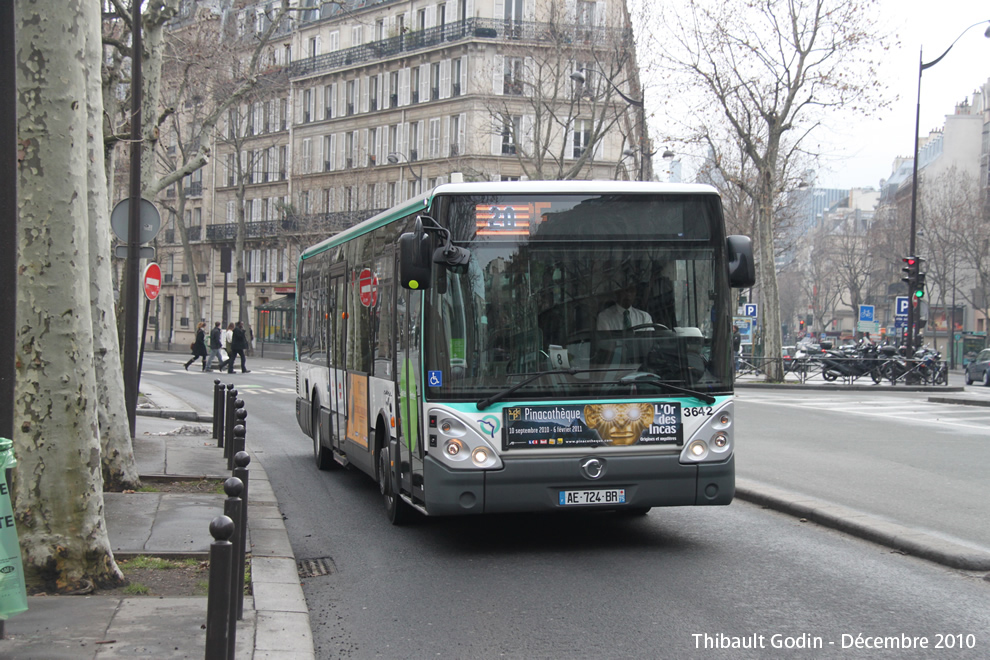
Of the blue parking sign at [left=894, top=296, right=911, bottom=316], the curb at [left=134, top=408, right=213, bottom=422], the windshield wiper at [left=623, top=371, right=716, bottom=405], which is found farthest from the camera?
the blue parking sign at [left=894, top=296, right=911, bottom=316]

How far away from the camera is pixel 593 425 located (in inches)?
300

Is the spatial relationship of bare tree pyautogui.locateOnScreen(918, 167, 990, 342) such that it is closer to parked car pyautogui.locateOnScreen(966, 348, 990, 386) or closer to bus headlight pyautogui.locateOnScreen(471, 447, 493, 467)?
parked car pyautogui.locateOnScreen(966, 348, 990, 386)

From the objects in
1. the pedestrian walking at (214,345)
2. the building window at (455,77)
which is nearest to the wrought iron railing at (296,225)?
the building window at (455,77)

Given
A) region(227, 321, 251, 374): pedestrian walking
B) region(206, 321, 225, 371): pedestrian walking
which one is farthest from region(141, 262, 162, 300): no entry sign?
region(206, 321, 225, 371): pedestrian walking

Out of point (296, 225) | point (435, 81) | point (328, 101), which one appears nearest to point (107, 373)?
point (435, 81)

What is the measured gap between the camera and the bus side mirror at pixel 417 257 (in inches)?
290

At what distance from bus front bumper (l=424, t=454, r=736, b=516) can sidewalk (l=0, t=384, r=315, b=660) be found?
118 cm

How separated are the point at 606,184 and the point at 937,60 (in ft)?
98.0

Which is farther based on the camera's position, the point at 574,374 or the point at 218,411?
A: the point at 218,411

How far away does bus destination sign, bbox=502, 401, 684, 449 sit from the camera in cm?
751

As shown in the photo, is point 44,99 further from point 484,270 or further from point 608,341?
point 608,341

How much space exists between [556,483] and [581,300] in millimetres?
1309

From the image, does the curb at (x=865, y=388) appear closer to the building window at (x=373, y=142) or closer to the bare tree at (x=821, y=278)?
the building window at (x=373, y=142)

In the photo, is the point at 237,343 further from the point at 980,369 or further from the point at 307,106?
the point at 307,106
